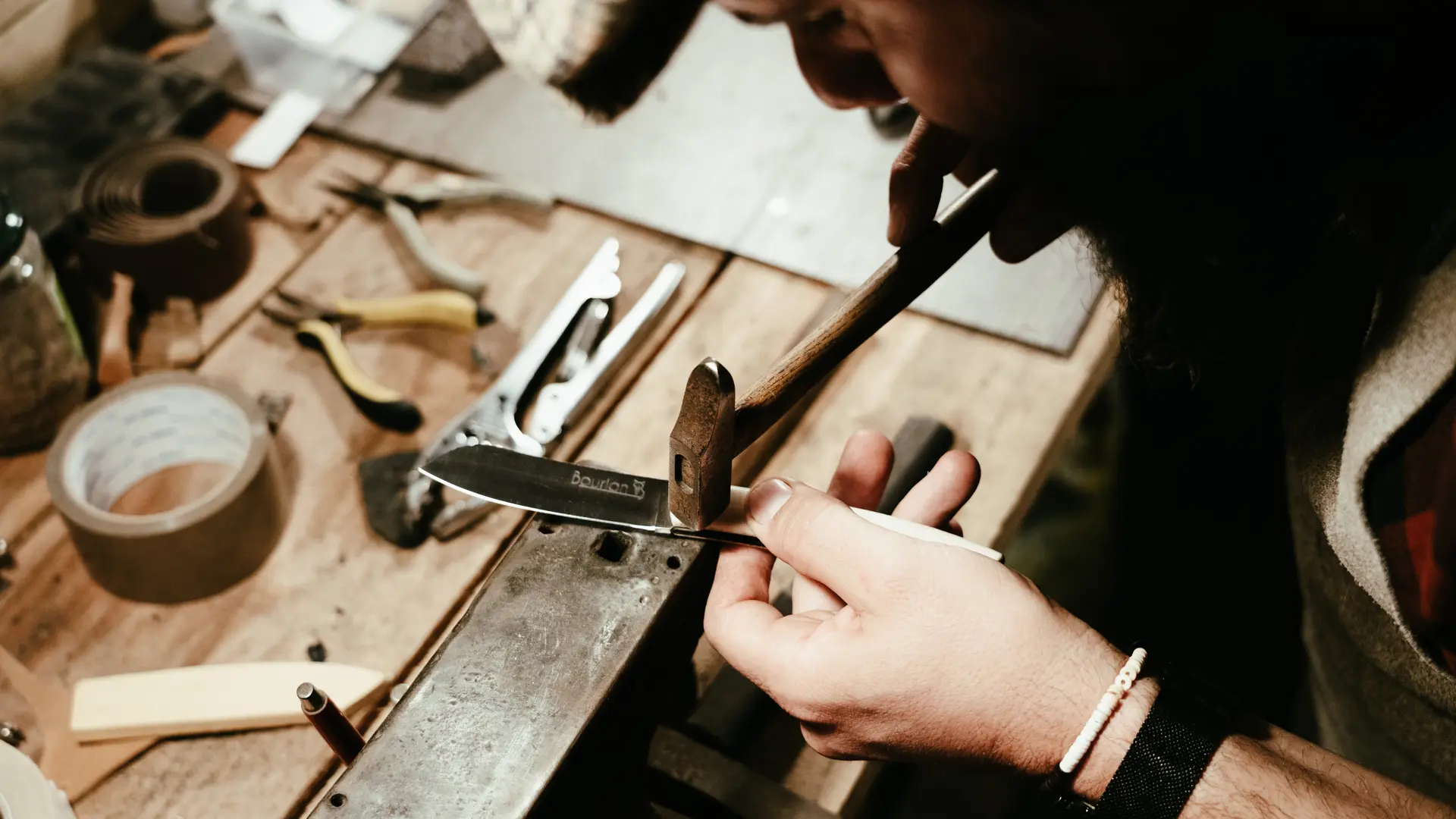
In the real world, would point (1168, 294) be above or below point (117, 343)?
above

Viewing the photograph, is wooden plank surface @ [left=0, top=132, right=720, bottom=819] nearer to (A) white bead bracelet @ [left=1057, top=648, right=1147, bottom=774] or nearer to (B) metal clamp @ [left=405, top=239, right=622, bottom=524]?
(B) metal clamp @ [left=405, top=239, right=622, bottom=524]

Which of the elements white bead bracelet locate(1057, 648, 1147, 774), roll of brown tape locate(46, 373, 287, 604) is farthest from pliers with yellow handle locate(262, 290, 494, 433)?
white bead bracelet locate(1057, 648, 1147, 774)

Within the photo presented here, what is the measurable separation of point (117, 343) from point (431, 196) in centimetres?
37

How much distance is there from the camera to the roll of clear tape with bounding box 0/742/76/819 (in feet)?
2.22

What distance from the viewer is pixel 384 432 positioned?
979 mm

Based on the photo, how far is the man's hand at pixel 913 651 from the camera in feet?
2.00

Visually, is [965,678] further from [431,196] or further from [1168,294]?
[431,196]

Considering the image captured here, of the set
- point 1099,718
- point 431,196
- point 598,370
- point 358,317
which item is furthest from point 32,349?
point 1099,718

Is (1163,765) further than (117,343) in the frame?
No

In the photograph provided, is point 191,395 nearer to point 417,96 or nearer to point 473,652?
point 473,652

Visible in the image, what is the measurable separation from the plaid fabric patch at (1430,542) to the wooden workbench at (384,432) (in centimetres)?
29

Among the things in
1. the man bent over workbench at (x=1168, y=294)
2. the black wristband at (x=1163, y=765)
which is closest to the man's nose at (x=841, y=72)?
the man bent over workbench at (x=1168, y=294)

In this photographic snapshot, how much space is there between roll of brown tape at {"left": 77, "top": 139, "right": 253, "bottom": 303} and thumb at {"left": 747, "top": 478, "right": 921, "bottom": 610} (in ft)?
2.39

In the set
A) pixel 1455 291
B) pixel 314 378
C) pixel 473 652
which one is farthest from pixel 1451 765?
pixel 314 378
